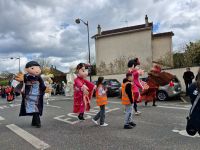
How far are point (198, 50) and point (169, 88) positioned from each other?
18.0m

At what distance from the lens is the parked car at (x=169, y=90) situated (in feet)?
62.2

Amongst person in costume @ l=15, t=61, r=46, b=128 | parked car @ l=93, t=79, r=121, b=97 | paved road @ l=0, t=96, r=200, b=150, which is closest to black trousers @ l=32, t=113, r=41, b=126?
person in costume @ l=15, t=61, r=46, b=128

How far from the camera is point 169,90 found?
19.0 meters

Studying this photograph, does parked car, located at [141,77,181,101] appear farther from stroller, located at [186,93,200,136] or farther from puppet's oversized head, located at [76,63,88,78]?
stroller, located at [186,93,200,136]

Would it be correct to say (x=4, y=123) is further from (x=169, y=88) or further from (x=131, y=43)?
(x=131, y=43)

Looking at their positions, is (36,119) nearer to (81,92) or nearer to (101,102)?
(81,92)

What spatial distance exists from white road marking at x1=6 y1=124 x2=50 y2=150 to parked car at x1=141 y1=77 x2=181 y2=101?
35.1ft

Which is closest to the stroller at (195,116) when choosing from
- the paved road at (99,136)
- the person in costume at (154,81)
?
the paved road at (99,136)

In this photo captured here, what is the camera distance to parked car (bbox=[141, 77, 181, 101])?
1895 cm

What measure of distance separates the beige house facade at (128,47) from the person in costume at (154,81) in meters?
22.6

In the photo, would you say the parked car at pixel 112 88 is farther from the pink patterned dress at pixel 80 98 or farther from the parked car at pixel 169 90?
the pink patterned dress at pixel 80 98

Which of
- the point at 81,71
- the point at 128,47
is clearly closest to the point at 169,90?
the point at 81,71

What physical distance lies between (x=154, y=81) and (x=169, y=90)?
3.09m

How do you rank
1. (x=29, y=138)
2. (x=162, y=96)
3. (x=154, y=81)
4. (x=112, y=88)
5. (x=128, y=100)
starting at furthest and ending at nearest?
(x=112, y=88) < (x=162, y=96) < (x=154, y=81) < (x=128, y=100) < (x=29, y=138)
